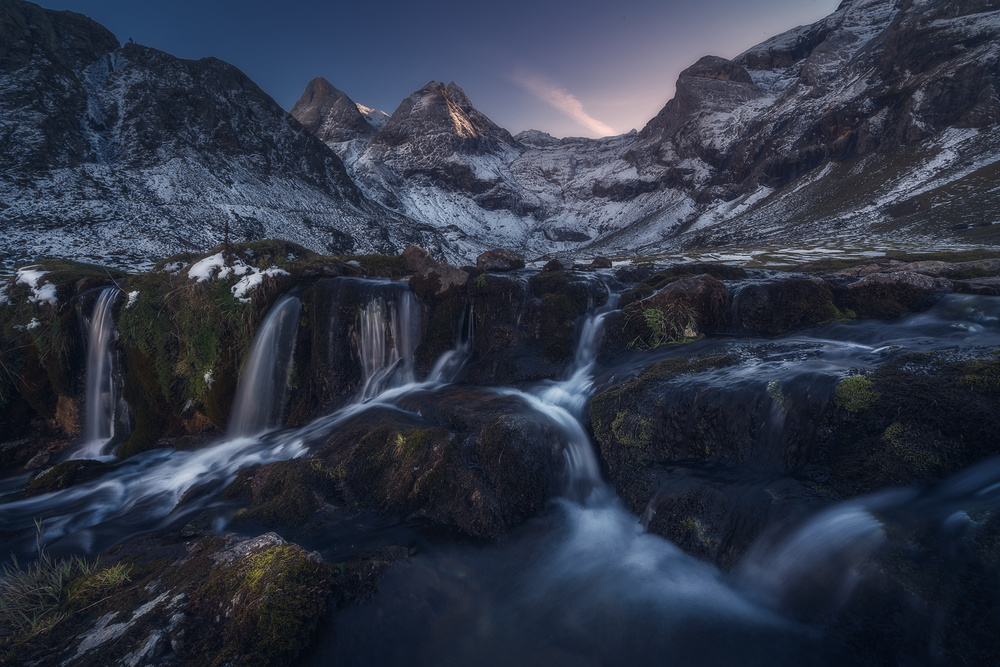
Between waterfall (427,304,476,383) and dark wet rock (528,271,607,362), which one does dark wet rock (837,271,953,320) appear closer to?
dark wet rock (528,271,607,362)

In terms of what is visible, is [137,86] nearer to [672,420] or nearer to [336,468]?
[336,468]

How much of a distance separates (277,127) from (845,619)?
250ft

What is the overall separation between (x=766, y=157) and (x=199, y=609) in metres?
124

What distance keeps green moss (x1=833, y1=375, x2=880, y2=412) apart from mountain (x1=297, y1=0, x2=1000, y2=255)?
163 ft

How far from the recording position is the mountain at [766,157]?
61.8 meters

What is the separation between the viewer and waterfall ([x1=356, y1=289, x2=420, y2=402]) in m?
10.9

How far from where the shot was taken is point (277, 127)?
198 ft

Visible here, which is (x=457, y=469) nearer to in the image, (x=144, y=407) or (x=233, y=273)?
(x=233, y=273)

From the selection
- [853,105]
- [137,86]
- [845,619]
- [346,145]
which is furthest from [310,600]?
[346,145]

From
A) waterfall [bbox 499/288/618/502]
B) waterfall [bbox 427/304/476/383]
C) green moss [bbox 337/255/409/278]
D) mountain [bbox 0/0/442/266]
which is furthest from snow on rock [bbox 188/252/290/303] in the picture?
mountain [bbox 0/0/442/266]

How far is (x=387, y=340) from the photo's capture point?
11.3 m

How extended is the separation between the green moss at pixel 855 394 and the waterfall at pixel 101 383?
15.8 m

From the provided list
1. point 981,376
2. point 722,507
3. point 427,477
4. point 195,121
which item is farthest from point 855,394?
point 195,121

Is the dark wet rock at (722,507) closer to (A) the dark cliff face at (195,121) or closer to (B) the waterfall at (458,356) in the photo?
(B) the waterfall at (458,356)
